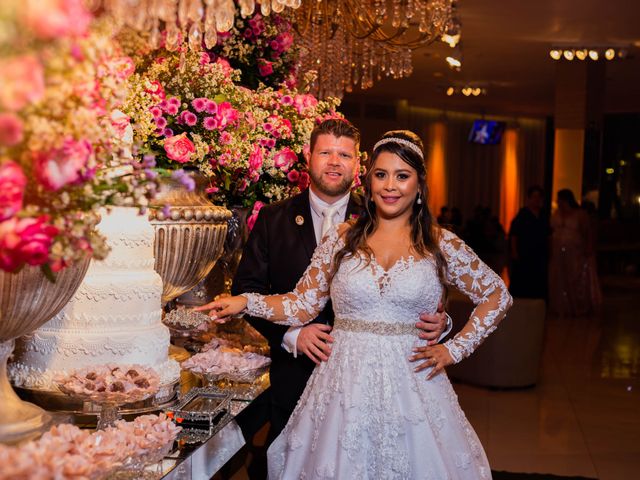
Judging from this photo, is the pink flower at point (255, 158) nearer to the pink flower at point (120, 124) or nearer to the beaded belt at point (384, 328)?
the beaded belt at point (384, 328)

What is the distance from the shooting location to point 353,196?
3512mm

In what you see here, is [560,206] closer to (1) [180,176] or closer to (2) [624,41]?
(2) [624,41]

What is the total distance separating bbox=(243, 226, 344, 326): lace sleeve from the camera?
3.10 meters

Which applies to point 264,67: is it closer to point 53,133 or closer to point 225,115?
point 225,115

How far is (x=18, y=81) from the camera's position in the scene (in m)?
1.03

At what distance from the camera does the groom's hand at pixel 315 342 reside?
303 cm

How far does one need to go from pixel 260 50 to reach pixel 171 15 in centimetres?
279

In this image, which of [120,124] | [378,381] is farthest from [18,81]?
[378,381]

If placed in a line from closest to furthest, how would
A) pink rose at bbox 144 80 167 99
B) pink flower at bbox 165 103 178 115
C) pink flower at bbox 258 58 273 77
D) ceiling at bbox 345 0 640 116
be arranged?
pink rose at bbox 144 80 167 99
pink flower at bbox 165 103 178 115
pink flower at bbox 258 58 273 77
ceiling at bbox 345 0 640 116

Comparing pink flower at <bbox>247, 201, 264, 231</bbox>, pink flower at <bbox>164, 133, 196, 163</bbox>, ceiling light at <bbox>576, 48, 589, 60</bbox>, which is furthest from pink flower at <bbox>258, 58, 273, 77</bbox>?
ceiling light at <bbox>576, 48, 589, 60</bbox>

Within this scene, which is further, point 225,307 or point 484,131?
point 484,131

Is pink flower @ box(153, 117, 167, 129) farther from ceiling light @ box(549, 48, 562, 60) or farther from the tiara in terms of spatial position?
ceiling light @ box(549, 48, 562, 60)

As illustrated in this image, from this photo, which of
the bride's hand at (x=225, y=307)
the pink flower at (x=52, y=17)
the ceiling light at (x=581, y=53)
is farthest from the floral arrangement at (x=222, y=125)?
the ceiling light at (x=581, y=53)

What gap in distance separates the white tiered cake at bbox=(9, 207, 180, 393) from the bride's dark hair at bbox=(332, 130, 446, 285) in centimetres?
75
